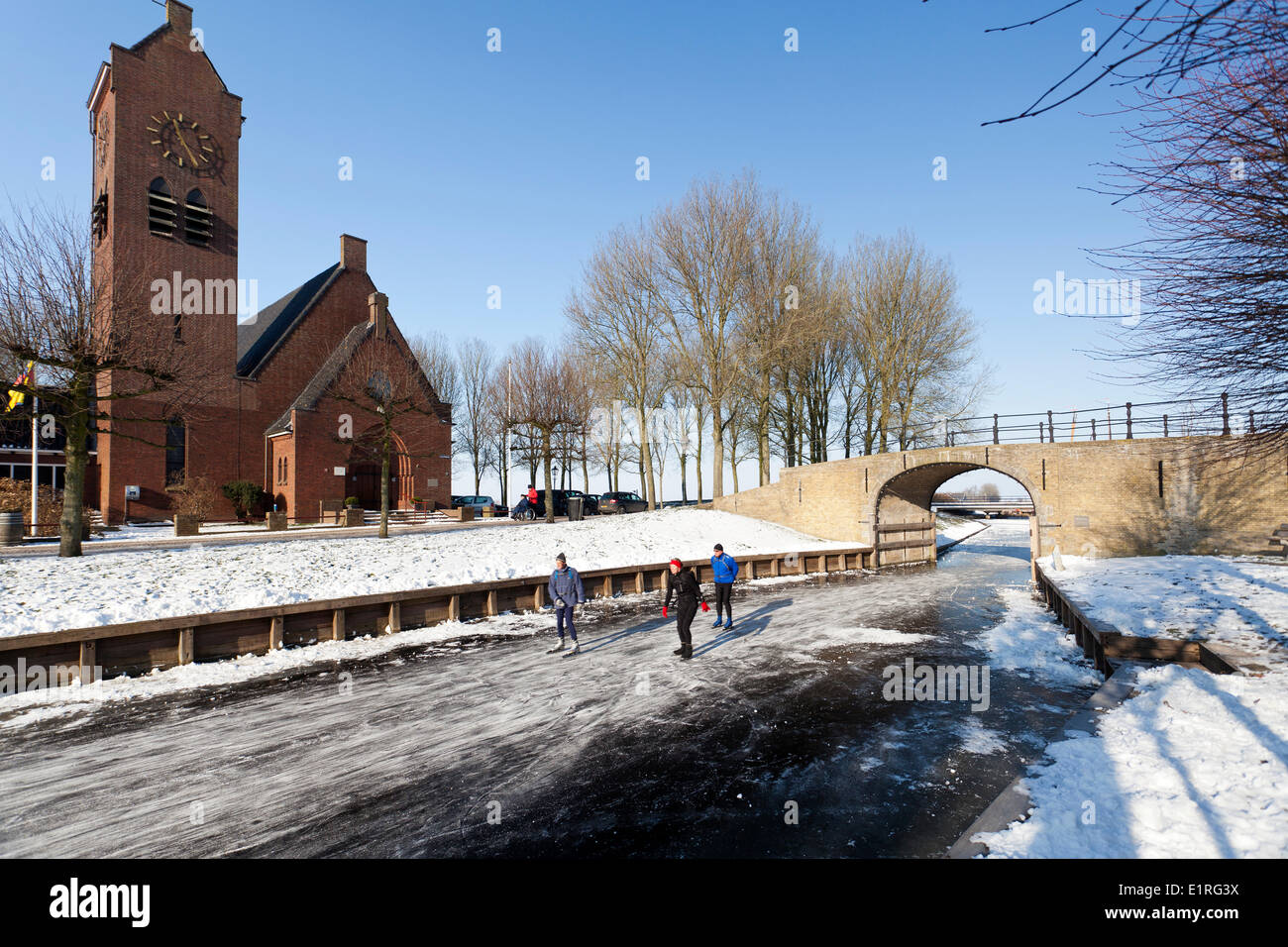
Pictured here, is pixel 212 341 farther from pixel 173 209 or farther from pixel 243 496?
pixel 243 496

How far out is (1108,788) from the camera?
4961 millimetres

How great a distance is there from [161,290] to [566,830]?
33.7m

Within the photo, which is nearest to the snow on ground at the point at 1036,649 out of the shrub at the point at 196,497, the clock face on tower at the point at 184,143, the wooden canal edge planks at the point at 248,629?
the wooden canal edge planks at the point at 248,629

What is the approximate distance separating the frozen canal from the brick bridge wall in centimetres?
1672

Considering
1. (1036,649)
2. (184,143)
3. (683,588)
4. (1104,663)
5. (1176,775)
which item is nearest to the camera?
(1176,775)

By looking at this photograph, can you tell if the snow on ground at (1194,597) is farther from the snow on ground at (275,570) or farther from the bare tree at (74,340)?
the bare tree at (74,340)

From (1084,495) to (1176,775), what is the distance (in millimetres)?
23004

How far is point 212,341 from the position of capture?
3312 centimetres

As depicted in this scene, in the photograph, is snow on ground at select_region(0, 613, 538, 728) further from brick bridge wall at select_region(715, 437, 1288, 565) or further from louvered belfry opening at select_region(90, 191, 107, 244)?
louvered belfry opening at select_region(90, 191, 107, 244)

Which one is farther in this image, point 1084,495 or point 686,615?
point 1084,495

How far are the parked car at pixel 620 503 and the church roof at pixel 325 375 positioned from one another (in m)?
17.0

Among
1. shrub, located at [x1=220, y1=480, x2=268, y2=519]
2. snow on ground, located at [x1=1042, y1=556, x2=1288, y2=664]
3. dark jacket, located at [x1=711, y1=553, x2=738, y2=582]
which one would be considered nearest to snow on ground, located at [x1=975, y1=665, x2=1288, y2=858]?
snow on ground, located at [x1=1042, y1=556, x2=1288, y2=664]

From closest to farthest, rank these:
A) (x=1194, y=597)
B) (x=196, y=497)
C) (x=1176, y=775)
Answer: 1. (x=1176, y=775)
2. (x=1194, y=597)
3. (x=196, y=497)

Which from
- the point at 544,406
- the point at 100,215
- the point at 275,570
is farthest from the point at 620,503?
the point at 100,215
